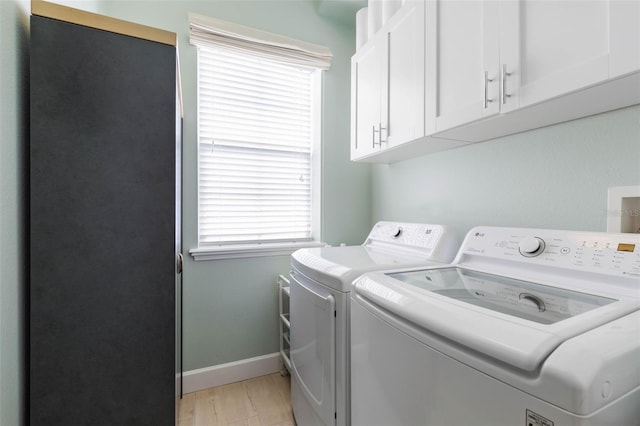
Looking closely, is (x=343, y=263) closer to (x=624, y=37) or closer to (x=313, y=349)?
(x=313, y=349)

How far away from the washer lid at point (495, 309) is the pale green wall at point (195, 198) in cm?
131

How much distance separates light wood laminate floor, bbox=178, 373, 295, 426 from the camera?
5.54 ft

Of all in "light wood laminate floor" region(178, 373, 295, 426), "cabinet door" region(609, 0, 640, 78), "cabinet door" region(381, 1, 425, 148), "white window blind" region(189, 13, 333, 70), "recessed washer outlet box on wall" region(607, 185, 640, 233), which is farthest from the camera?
"white window blind" region(189, 13, 333, 70)

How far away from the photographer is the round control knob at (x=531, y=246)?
1.03m

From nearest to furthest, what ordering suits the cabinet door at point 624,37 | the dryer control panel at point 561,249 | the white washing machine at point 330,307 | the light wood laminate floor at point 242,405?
1. the cabinet door at point 624,37
2. the dryer control panel at point 561,249
3. the white washing machine at point 330,307
4. the light wood laminate floor at point 242,405

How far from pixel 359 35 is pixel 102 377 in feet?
7.47

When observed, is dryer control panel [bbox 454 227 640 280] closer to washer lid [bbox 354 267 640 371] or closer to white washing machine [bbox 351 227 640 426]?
white washing machine [bbox 351 227 640 426]

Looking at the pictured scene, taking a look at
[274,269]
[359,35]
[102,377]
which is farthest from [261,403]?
[359,35]

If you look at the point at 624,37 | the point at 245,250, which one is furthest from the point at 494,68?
the point at 245,250

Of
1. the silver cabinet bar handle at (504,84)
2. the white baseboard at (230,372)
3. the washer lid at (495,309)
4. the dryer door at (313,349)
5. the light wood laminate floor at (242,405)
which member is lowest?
the light wood laminate floor at (242,405)

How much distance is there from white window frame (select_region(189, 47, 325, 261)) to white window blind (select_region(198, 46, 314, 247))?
36 mm

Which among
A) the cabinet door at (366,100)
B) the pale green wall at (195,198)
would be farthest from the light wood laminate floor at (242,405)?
the cabinet door at (366,100)

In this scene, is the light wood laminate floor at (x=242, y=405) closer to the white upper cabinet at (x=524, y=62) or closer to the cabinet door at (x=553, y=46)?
the white upper cabinet at (x=524, y=62)

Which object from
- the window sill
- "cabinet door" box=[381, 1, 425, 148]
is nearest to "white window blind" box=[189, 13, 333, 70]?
"cabinet door" box=[381, 1, 425, 148]
